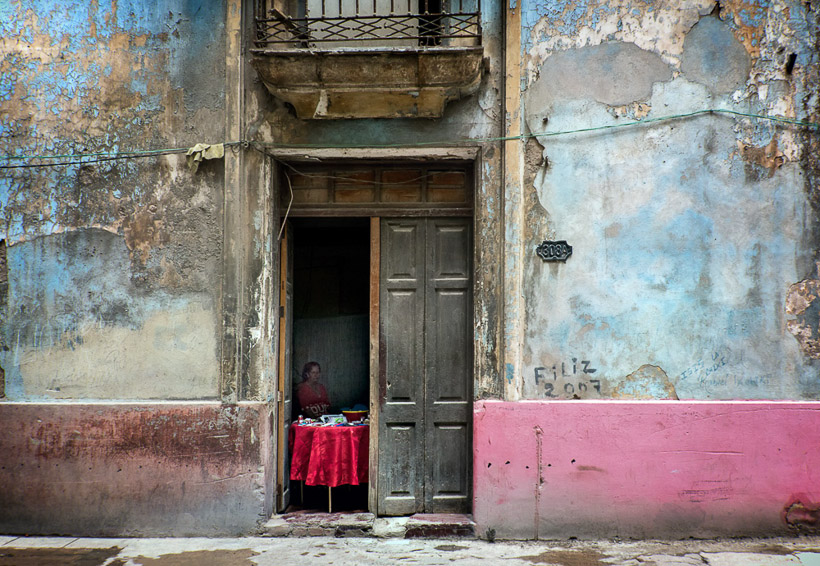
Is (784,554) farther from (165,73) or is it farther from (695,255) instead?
(165,73)

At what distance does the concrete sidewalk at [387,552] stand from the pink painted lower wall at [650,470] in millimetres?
140

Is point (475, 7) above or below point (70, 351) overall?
above

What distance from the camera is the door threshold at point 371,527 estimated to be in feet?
16.8

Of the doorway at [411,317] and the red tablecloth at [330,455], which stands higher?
the doorway at [411,317]

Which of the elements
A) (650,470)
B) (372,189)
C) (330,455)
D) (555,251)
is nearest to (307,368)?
(330,455)

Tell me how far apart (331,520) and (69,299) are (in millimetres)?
2892

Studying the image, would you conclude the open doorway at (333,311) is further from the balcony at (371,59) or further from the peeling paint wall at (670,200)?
the peeling paint wall at (670,200)

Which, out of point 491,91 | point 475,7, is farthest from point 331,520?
point 475,7

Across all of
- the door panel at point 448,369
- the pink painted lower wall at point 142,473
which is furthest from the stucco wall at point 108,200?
the door panel at point 448,369

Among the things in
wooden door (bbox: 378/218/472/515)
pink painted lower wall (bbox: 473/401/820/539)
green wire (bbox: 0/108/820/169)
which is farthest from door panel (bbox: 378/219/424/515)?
green wire (bbox: 0/108/820/169)

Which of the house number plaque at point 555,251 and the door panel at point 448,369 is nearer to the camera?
the house number plaque at point 555,251

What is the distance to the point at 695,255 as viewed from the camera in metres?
5.13

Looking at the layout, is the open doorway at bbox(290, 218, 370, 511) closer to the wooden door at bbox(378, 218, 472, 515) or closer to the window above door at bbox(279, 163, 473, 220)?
the window above door at bbox(279, 163, 473, 220)

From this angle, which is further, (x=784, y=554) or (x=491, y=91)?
(x=491, y=91)
